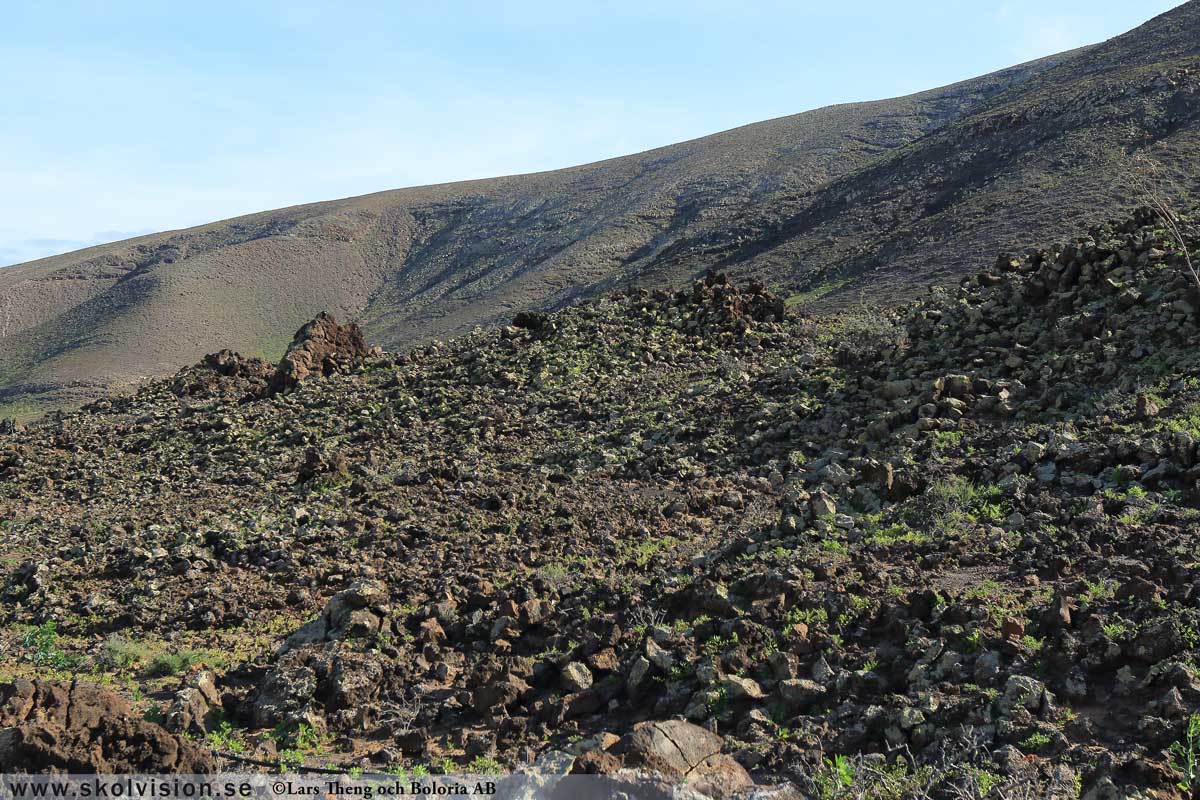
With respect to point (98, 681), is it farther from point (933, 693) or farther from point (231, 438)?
point (231, 438)

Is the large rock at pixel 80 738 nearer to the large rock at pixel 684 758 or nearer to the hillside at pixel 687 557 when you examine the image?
the hillside at pixel 687 557

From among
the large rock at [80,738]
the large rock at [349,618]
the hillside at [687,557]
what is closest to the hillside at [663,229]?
the hillside at [687,557]

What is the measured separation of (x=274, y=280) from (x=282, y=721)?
70.3 meters

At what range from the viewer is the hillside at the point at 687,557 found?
4793 millimetres

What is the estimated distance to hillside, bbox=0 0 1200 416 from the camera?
3250 cm

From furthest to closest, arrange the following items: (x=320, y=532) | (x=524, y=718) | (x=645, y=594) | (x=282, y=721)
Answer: (x=320, y=532), (x=645, y=594), (x=282, y=721), (x=524, y=718)

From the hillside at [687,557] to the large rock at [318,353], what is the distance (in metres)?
1.03

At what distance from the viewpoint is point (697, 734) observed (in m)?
4.85

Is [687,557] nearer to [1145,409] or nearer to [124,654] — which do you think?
[1145,409]

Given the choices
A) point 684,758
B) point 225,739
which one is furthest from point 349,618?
point 684,758

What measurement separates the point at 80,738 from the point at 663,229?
5518 cm

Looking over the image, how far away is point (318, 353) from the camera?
18.5m

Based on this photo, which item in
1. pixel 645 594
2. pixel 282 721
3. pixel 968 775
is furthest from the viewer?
pixel 645 594

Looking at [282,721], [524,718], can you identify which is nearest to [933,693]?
[524,718]
